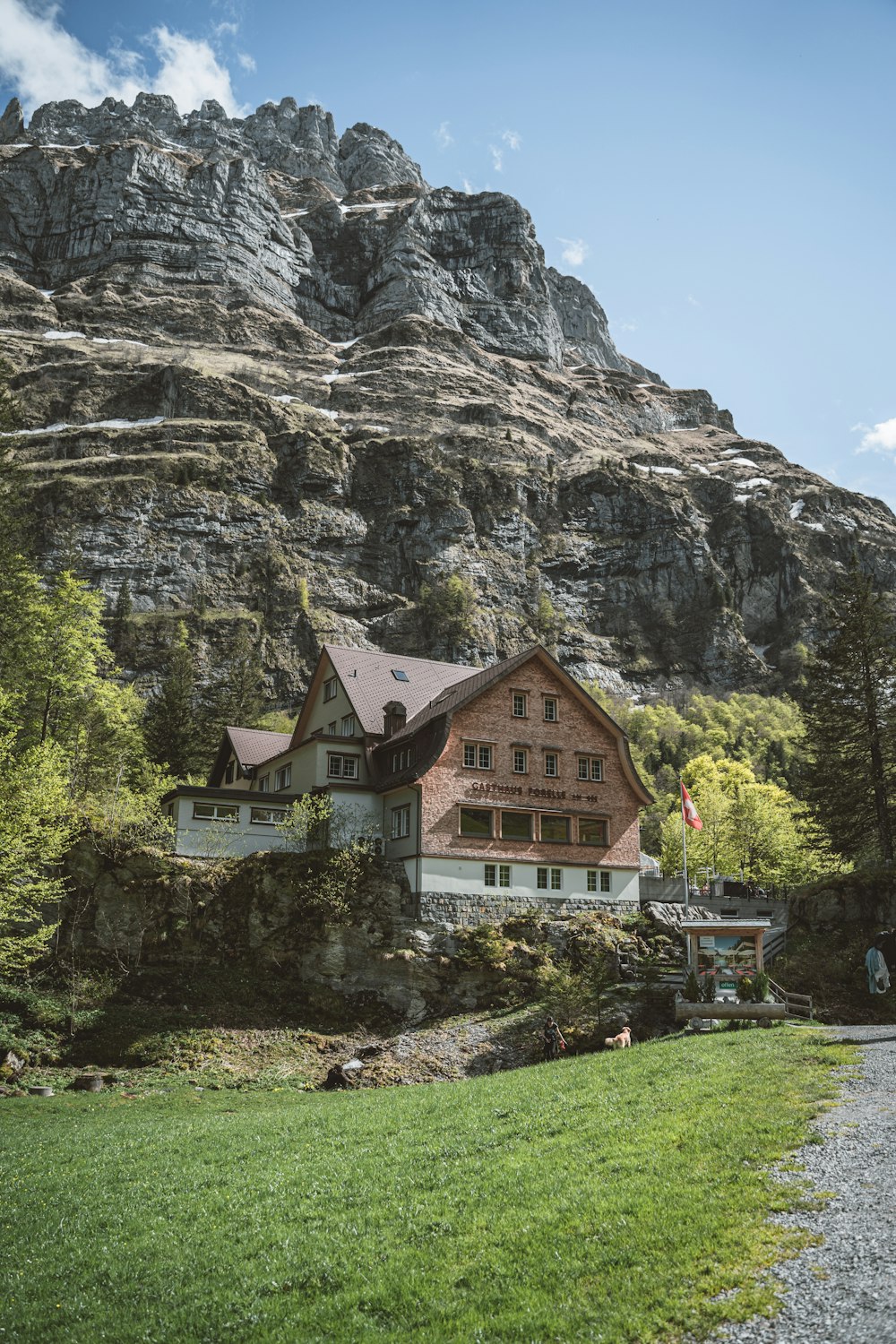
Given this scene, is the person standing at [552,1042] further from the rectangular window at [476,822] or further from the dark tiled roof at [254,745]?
the dark tiled roof at [254,745]

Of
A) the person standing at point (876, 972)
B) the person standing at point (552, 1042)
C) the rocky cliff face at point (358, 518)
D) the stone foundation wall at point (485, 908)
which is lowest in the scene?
the person standing at point (552, 1042)

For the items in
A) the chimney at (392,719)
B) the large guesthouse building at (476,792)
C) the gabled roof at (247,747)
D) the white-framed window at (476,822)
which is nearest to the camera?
the large guesthouse building at (476,792)

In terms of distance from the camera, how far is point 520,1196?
40.5 ft

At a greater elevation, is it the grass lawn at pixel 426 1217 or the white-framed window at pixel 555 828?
the white-framed window at pixel 555 828

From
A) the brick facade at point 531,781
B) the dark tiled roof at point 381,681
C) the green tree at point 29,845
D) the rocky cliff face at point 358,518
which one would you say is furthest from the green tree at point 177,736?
the rocky cliff face at point 358,518

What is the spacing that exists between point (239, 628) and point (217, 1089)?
100 m

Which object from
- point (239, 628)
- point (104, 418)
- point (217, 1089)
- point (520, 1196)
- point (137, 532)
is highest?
point (104, 418)

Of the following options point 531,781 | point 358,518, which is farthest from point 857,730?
point 358,518

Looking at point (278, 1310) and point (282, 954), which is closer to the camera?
point (278, 1310)

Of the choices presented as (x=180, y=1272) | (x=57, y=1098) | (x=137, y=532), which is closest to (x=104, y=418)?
(x=137, y=532)

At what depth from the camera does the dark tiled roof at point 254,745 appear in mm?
52625

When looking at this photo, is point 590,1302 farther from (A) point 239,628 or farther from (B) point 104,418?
(B) point 104,418

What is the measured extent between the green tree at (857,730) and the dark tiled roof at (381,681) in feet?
56.2

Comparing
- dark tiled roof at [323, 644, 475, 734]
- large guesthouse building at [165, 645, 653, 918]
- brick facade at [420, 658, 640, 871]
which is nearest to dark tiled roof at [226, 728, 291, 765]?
large guesthouse building at [165, 645, 653, 918]
